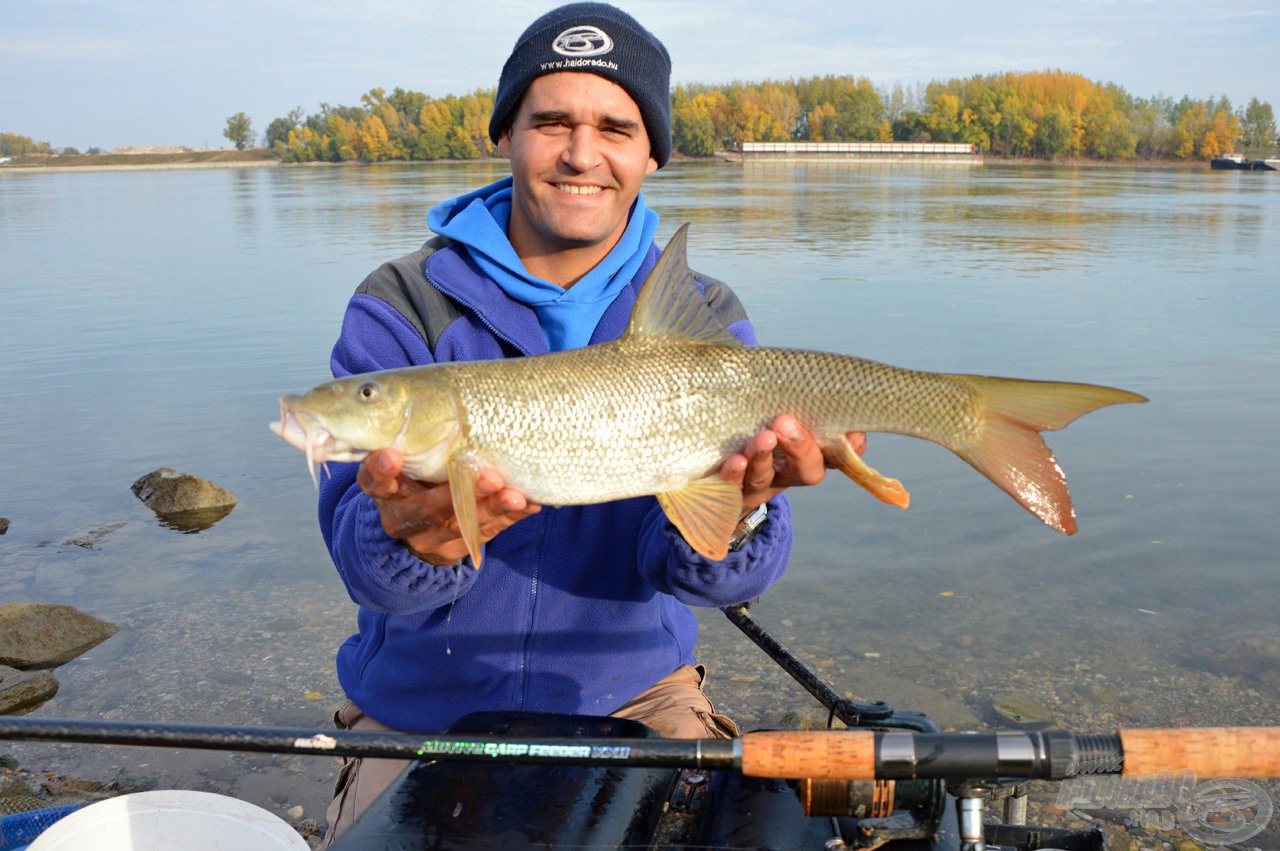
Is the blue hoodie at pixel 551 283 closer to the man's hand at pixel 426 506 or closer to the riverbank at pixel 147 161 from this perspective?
the man's hand at pixel 426 506

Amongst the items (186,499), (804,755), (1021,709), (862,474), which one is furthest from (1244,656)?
(186,499)

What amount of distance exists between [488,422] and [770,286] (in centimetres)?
1339

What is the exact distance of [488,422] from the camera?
7.99 feet

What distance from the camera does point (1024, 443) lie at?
2.40 meters

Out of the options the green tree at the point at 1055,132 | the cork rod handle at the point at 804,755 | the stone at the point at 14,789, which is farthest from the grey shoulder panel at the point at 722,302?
the green tree at the point at 1055,132

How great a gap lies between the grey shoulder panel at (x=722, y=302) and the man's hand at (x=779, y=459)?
77 centimetres

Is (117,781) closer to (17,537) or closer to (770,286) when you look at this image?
(17,537)

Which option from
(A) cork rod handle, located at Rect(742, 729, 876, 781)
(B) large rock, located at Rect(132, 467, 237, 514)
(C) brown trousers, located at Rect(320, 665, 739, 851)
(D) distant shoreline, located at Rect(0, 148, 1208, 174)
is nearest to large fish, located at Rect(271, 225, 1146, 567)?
(A) cork rod handle, located at Rect(742, 729, 876, 781)

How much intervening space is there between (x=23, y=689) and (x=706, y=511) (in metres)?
4.00

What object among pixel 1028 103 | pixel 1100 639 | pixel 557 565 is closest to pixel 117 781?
pixel 557 565

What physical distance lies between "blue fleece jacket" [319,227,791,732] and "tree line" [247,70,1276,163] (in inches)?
5022

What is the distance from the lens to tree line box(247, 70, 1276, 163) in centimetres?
11938

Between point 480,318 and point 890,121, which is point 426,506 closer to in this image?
point 480,318

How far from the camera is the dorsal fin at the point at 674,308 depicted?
8.55 feet
